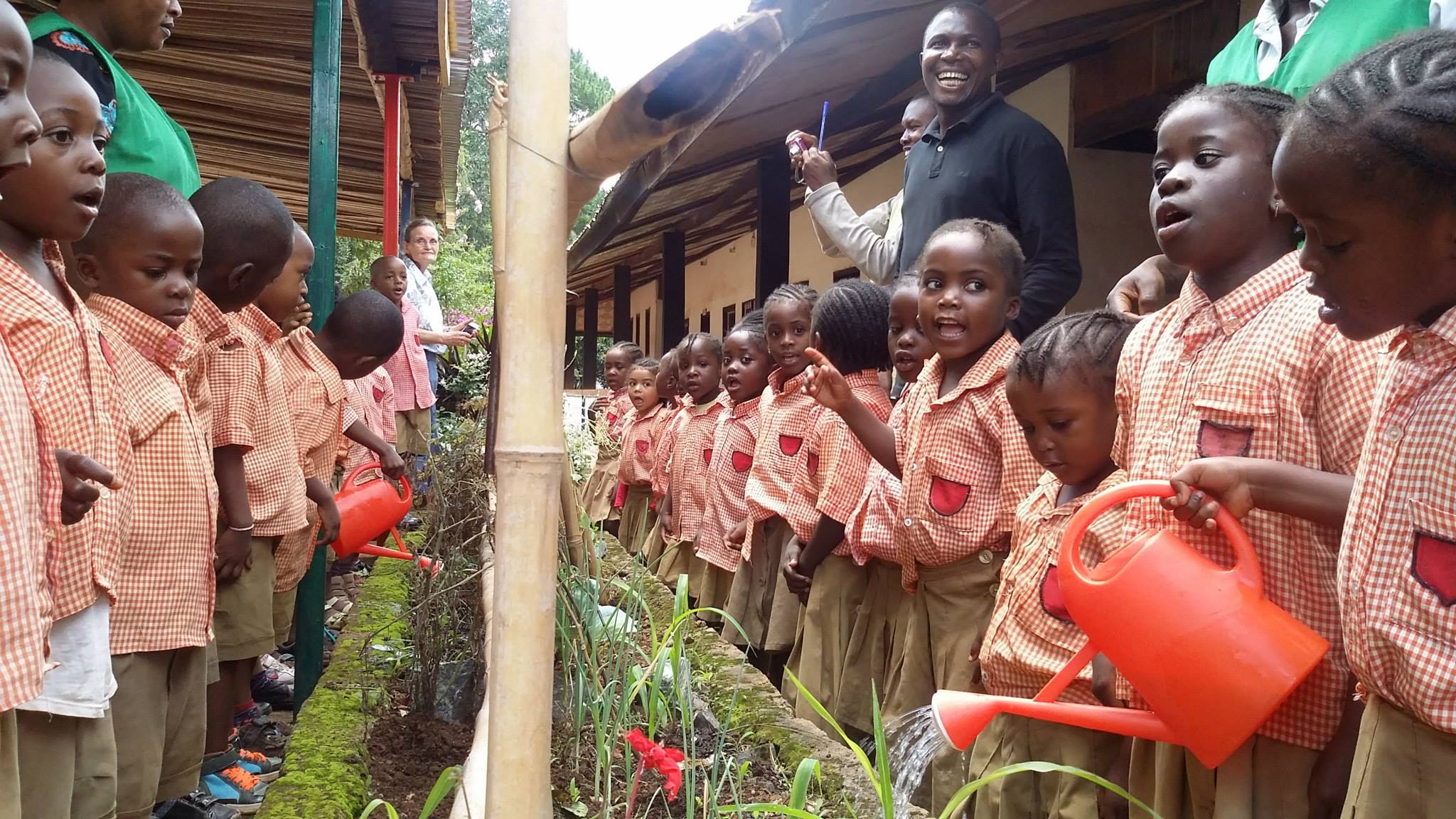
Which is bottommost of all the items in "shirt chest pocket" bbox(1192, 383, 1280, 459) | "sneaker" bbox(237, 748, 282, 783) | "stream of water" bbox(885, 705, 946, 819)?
"sneaker" bbox(237, 748, 282, 783)

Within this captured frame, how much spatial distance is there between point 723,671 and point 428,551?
3.85 feet

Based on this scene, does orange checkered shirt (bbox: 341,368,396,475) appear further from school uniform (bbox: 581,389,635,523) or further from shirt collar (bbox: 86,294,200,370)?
shirt collar (bbox: 86,294,200,370)

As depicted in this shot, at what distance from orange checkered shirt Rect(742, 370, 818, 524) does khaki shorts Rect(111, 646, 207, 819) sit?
200 cm

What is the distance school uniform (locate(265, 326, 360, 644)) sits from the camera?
3283 millimetres

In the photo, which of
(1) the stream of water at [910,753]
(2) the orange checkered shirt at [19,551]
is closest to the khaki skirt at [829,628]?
(1) the stream of water at [910,753]

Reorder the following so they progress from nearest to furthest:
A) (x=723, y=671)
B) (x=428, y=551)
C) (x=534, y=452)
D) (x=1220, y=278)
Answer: (x=534, y=452) → (x=1220, y=278) → (x=723, y=671) → (x=428, y=551)

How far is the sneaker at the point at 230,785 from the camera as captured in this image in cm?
281

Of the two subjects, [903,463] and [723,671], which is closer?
[903,463]

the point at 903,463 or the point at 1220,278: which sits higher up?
the point at 1220,278

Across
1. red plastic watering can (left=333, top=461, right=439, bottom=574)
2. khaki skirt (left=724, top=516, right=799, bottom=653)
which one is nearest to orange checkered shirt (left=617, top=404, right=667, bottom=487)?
khaki skirt (left=724, top=516, right=799, bottom=653)

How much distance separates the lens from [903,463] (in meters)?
2.94

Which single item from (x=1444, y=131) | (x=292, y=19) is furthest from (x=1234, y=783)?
(x=292, y=19)

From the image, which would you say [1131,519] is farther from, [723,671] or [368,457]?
[368,457]

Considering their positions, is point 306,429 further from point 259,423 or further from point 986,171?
point 986,171
